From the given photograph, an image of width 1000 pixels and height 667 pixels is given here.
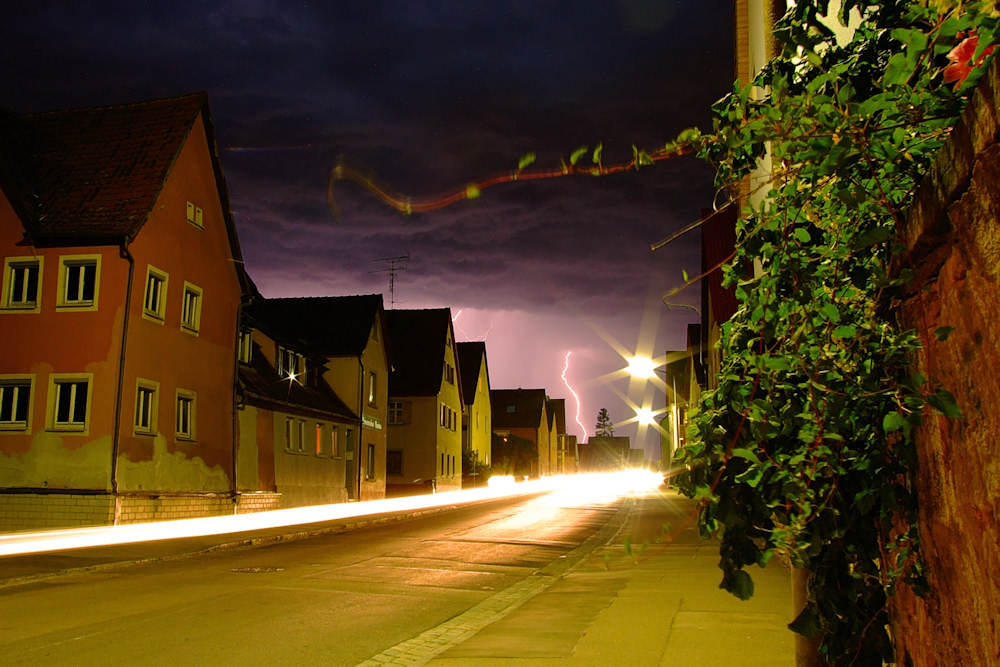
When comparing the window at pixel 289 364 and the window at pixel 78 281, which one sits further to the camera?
the window at pixel 289 364

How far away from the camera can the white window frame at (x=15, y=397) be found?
2057 cm

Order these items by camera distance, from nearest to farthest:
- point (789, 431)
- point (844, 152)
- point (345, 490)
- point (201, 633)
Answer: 1. point (844, 152)
2. point (789, 431)
3. point (201, 633)
4. point (345, 490)

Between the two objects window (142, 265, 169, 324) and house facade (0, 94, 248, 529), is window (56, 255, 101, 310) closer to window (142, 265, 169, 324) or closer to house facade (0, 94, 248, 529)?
house facade (0, 94, 248, 529)

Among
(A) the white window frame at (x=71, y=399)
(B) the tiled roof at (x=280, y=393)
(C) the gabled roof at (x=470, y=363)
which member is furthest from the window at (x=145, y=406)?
(C) the gabled roof at (x=470, y=363)

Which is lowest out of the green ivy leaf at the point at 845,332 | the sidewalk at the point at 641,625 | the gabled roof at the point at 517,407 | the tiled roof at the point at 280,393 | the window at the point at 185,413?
the sidewalk at the point at 641,625

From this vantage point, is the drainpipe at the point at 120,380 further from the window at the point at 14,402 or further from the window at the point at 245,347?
the window at the point at 245,347

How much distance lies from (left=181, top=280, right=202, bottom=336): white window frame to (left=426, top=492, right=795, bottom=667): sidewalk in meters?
15.8

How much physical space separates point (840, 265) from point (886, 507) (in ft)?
2.70

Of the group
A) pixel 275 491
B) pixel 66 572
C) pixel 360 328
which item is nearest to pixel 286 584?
pixel 66 572

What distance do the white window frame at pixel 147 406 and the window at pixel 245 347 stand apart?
19.3 feet

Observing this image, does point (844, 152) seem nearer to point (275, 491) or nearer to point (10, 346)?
point (10, 346)

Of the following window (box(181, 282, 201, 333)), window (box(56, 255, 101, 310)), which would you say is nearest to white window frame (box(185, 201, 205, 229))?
window (box(181, 282, 201, 333))

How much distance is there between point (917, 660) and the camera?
2.62 meters

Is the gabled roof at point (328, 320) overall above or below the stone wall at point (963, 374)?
above
